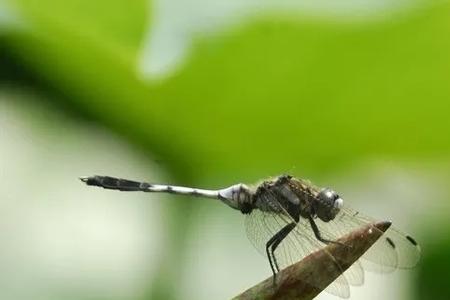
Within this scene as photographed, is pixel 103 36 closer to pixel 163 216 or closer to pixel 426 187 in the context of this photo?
pixel 163 216

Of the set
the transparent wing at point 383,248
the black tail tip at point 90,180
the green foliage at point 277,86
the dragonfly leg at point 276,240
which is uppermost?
the green foliage at point 277,86

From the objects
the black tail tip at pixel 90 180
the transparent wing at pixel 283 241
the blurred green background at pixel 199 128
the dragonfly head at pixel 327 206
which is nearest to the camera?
the transparent wing at pixel 283 241

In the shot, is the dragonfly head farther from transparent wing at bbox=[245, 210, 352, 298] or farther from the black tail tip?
the black tail tip

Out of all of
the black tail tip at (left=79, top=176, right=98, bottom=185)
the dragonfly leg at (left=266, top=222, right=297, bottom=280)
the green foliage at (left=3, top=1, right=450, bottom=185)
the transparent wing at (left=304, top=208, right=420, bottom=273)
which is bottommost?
the transparent wing at (left=304, top=208, right=420, bottom=273)

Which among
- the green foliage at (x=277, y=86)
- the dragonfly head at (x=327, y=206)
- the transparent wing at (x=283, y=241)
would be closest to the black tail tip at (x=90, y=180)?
the green foliage at (x=277, y=86)

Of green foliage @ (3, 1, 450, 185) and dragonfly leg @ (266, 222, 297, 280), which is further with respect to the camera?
green foliage @ (3, 1, 450, 185)

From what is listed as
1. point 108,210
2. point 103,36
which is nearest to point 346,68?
point 103,36

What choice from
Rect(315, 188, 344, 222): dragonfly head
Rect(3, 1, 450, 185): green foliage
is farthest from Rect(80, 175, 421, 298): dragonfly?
Rect(3, 1, 450, 185): green foliage

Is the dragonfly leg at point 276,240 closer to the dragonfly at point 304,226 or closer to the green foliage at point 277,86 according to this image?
the dragonfly at point 304,226

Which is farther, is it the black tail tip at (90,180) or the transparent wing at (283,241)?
the black tail tip at (90,180)
